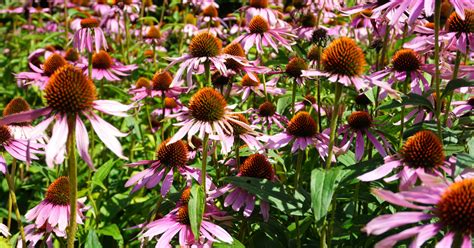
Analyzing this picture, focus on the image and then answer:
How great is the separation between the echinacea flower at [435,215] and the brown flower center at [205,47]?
1.13 meters

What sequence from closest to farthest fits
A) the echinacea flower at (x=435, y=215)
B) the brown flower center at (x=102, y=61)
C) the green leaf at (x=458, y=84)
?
1. the echinacea flower at (x=435, y=215)
2. the green leaf at (x=458, y=84)
3. the brown flower center at (x=102, y=61)

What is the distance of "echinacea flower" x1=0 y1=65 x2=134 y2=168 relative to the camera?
1217 millimetres

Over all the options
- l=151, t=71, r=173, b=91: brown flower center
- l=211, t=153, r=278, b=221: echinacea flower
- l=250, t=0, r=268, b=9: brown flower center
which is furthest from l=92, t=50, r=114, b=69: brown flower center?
l=211, t=153, r=278, b=221: echinacea flower

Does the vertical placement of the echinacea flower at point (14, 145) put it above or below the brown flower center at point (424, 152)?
below

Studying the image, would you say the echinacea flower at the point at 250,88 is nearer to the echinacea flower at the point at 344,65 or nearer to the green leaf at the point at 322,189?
the echinacea flower at the point at 344,65

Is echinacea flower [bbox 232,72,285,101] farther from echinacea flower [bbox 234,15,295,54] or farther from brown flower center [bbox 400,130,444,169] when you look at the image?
brown flower center [bbox 400,130,444,169]

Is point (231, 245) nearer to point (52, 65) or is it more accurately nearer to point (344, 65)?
point (344, 65)

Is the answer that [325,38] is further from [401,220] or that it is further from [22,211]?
[22,211]

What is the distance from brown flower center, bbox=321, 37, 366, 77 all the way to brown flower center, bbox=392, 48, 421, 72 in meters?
0.57

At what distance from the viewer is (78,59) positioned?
139 inches

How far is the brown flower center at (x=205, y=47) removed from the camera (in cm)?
204

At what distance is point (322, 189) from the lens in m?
1.35

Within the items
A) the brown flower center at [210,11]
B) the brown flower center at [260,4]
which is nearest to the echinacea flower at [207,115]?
the brown flower center at [260,4]

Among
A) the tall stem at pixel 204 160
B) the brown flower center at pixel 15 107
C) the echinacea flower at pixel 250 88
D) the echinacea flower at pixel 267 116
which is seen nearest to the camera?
the tall stem at pixel 204 160
